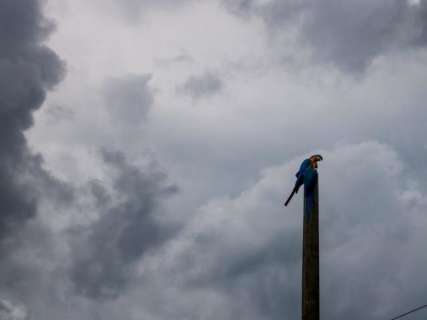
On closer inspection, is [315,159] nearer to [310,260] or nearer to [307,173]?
[307,173]

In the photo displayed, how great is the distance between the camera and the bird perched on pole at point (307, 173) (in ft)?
31.8

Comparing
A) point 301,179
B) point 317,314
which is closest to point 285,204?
point 301,179

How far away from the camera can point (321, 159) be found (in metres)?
10.2

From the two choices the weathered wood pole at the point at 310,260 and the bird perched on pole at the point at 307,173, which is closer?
the weathered wood pole at the point at 310,260

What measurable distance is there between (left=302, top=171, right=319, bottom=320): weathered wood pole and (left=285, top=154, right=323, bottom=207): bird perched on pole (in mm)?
257

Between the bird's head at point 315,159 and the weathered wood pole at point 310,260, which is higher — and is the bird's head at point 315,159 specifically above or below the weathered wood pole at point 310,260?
above

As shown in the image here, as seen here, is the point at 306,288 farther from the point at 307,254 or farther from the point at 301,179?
the point at 301,179

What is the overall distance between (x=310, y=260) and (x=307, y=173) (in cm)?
156

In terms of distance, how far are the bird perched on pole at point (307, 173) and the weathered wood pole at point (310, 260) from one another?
26cm

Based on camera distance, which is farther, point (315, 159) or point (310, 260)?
point (315, 159)

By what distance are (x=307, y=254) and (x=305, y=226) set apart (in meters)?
0.48

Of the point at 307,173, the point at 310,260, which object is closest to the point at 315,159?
the point at 307,173

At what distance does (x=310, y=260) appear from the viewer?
899 centimetres

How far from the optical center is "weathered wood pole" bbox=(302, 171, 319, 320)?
877 centimetres
